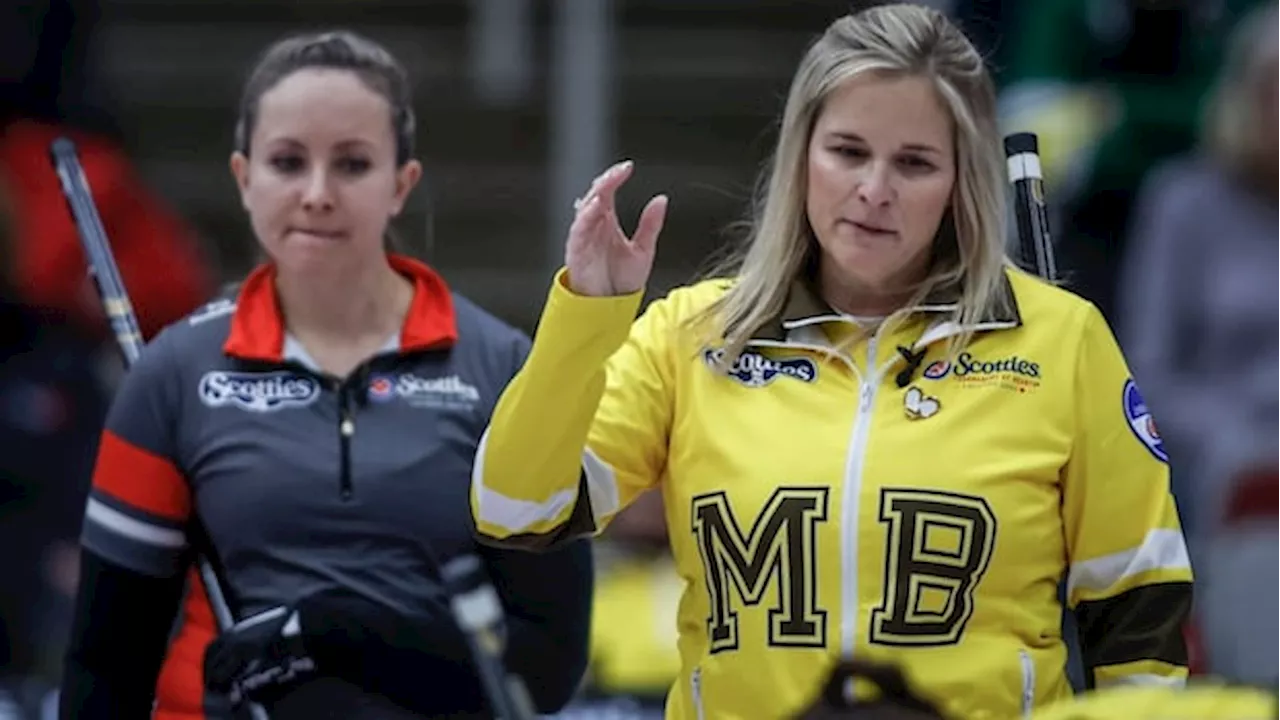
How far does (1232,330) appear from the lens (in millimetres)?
7359

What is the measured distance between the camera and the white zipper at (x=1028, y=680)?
3.78 m

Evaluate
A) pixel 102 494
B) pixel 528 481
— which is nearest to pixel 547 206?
pixel 102 494

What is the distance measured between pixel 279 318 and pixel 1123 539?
4.49 ft

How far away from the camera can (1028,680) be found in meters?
3.78

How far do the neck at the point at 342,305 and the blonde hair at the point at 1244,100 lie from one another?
11.0ft

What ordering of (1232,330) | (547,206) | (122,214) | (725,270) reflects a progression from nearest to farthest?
(725,270), (1232,330), (122,214), (547,206)

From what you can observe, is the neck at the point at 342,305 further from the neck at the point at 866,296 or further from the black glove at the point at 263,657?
the neck at the point at 866,296

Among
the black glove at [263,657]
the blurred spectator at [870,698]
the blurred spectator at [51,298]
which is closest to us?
the blurred spectator at [870,698]

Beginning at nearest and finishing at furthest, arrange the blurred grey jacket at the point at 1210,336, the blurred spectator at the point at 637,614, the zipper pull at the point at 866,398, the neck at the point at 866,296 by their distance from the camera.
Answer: the zipper pull at the point at 866,398
the neck at the point at 866,296
the blurred spectator at the point at 637,614
the blurred grey jacket at the point at 1210,336

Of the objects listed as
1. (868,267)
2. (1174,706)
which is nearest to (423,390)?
(868,267)

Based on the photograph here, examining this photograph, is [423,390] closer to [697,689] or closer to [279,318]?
[279,318]

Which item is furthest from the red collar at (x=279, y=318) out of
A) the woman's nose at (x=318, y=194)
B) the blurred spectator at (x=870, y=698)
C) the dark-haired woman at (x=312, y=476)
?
the blurred spectator at (x=870, y=698)

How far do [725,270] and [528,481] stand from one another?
64 centimetres

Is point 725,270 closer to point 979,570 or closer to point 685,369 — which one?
point 685,369
